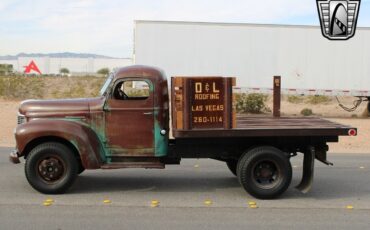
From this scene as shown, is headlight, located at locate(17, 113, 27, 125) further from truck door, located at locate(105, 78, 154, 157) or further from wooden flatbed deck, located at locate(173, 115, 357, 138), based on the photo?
wooden flatbed deck, located at locate(173, 115, 357, 138)

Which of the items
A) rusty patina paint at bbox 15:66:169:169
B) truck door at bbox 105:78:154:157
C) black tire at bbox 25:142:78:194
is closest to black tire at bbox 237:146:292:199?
rusty patina paint at bbox 15:66:169:169

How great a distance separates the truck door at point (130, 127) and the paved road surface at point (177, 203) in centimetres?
67

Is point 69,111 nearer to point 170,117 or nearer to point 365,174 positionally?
point 170,117

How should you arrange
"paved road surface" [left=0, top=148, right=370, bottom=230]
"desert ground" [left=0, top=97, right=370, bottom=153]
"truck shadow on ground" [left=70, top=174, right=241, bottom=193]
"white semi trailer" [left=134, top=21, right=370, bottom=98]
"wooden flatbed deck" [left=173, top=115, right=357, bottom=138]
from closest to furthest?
"paved road surface" [left=0, top=148, right=370, bottom=230] → "wooden flatbed deck" [left=173, top=115, right=357, bottom=138] → "truck shadow on ground" [left=70, top=174, right=241, bottom=193] → "desert ground" [left=0, top=97, right=370, bottom=153] → "white semi trailer" [left=134, top=21, right=370, bottom=98]

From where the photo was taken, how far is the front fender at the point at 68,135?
7.32m

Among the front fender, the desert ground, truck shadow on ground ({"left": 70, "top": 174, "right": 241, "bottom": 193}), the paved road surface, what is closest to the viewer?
the paved road surface

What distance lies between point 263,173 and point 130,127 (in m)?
2.05

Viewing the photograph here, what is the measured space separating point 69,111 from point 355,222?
4206 mm

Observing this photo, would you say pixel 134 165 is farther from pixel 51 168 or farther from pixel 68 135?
pixel 51 168

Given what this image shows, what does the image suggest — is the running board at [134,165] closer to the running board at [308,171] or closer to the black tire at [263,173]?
the black tire at [263,173]

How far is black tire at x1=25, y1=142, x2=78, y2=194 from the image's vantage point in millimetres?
7348

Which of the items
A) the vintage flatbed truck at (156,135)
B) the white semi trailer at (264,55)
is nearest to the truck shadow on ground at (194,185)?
the vintage flatbed truck at (156,135)

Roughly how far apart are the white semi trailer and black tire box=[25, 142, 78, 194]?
1586 centimetres

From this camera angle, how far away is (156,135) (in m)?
7.53
